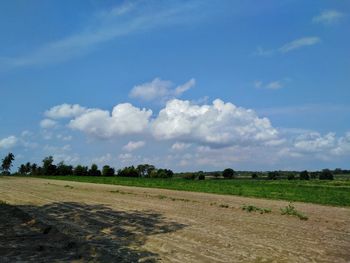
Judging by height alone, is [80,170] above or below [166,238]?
above

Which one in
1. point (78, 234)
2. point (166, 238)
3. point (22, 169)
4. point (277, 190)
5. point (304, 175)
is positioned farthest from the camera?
point (22, 169)

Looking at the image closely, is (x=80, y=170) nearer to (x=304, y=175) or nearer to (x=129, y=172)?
(x=129, y=172)

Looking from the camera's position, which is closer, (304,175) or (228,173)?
(304,175)

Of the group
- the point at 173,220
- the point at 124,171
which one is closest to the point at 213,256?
the point at 173,220

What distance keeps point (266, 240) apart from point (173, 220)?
19.7ft

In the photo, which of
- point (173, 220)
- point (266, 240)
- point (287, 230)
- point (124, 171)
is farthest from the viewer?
point (124, 171)

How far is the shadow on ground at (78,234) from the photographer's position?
463 inches

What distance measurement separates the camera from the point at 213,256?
1180 cm

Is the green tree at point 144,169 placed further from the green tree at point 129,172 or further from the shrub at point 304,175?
Result: the shrub at point 304,175

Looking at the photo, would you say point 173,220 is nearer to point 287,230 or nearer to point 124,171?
point 287,230

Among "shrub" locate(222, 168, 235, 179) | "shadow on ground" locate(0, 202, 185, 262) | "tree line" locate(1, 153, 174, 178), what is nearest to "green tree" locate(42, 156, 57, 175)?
"tree line" locate(1, 153, 174, 178)

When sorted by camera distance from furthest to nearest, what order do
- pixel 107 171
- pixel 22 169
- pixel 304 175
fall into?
1. pixel 22 169
2. pixel 107 171
3. pixel 304 175

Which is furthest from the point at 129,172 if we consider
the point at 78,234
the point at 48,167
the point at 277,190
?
the point at 78,234

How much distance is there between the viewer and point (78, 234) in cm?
1538
